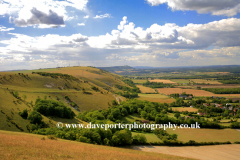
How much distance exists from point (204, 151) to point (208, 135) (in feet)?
50.0

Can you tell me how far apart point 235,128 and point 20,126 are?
84383 millimetres

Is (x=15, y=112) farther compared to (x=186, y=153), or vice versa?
(x=15, y=112)

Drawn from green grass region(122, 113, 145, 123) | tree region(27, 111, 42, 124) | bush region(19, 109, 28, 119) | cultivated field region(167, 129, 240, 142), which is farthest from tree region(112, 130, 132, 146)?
bush region(19, 109, 28, 119)

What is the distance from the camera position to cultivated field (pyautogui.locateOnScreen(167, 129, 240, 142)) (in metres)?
54.3

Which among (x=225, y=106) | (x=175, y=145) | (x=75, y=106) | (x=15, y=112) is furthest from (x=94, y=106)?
(x=225, y=106)

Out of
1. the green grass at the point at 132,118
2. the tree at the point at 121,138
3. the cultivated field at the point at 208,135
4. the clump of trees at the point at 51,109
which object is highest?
the clump of trees at the point at 51,109

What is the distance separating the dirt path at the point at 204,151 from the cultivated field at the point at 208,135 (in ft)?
15.4

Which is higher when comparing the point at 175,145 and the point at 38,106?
the point at 38,106

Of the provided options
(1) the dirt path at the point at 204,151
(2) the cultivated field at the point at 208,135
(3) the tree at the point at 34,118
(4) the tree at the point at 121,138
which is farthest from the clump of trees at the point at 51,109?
(2) the cultivated field at the point at 208,135

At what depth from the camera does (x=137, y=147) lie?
47.0 meters

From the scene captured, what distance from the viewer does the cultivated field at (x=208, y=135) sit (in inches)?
2140

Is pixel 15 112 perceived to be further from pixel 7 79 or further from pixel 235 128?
pixel 235 128

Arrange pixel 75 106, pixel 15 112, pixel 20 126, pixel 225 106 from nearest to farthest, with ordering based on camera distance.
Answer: pixel 20 126, pixel 15 112, pixel 75 106, pixel 225 106

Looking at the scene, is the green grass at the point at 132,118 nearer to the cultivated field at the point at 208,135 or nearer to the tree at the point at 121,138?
the cultivated field at the point at 208,135
